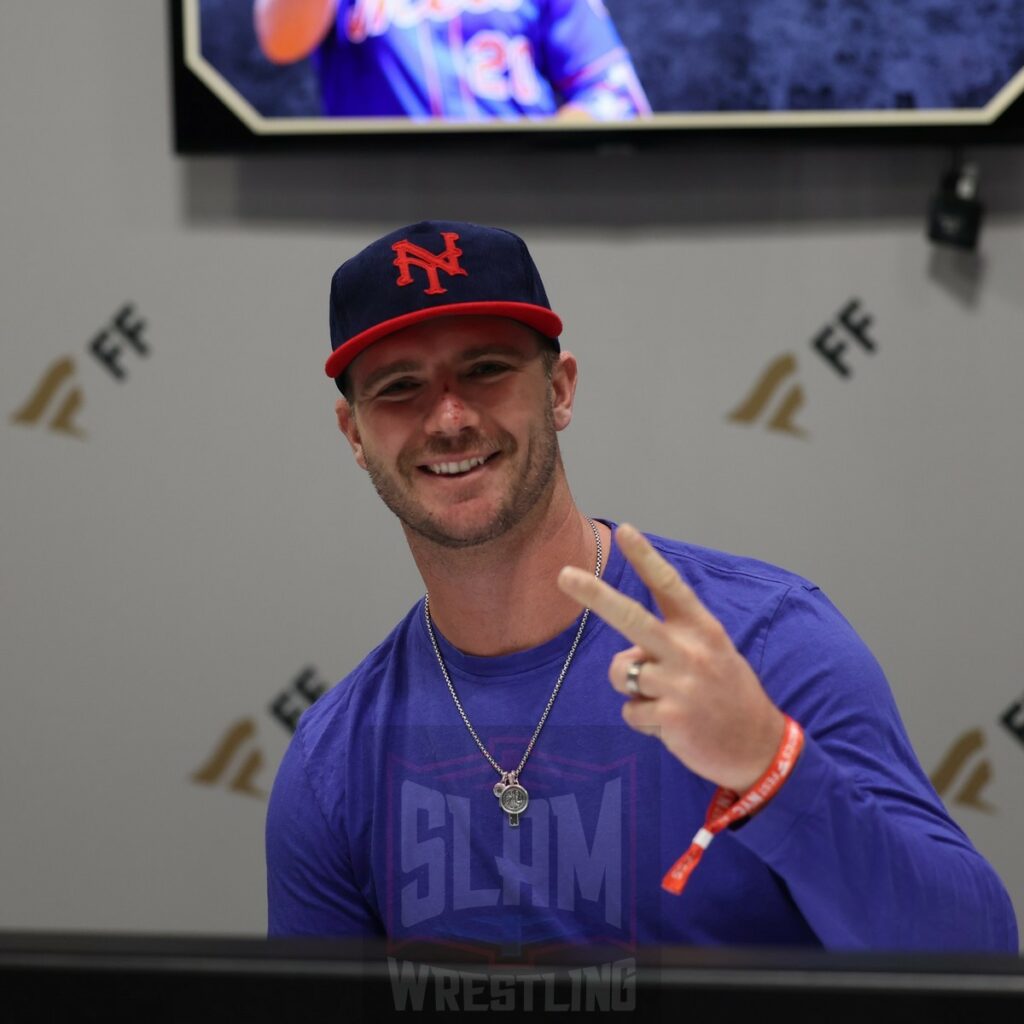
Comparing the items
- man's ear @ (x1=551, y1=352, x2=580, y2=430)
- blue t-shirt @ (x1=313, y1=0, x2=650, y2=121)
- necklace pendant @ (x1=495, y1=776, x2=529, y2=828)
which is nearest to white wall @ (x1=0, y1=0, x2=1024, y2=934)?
blue t-shirt @ (x1=313, y1=0, x2=650, y2=121)

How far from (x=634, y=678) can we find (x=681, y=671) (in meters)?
0.03

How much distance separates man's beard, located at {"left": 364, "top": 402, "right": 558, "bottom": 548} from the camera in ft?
4.36

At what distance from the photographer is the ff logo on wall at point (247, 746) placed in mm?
2541

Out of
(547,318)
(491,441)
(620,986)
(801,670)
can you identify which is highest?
(547,318)

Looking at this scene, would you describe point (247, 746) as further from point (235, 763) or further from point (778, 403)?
point (778, 403)

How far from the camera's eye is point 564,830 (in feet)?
4.06

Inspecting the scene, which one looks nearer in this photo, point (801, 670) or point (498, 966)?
point (498, 966)

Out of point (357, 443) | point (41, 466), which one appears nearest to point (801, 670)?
point (357, 443)

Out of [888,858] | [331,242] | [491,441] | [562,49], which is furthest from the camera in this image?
[331,242]

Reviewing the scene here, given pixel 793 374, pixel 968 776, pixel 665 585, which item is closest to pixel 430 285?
pixel 665 585

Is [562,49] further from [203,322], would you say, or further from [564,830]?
[564,830]

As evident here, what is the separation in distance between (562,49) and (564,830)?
Answer: 1551 mm

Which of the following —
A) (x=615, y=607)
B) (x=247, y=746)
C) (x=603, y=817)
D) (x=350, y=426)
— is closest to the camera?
(x=615, y=607)

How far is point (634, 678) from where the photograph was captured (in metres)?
0.89
